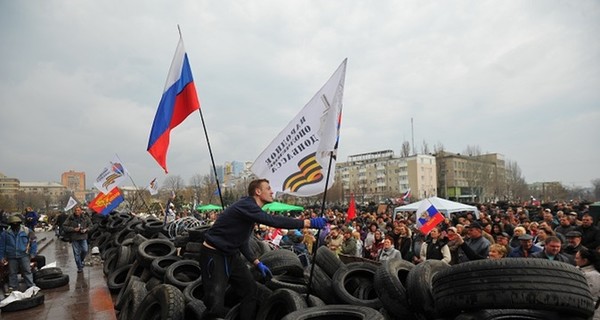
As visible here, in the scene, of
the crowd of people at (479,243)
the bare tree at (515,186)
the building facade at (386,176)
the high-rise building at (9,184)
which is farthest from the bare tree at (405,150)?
the high-rise building at (9,184)

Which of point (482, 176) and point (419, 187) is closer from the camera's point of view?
point (482, 176)

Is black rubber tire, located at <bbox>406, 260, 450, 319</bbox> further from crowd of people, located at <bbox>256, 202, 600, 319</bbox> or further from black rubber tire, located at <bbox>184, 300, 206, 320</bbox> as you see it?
black rubber tire, located at <bbox>184, 300, 206, 320</bbox>

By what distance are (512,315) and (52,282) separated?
9.28 m

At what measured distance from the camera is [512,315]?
13.2ft

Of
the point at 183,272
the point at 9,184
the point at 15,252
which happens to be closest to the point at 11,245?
the point at 15,252

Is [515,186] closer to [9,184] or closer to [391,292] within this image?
[391,292]

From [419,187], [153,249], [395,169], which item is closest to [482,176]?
[419,187]

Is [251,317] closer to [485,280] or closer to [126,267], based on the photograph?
[485,280]

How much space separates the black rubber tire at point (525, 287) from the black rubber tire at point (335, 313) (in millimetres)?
980

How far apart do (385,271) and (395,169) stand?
390 feet

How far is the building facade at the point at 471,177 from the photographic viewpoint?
100938mm

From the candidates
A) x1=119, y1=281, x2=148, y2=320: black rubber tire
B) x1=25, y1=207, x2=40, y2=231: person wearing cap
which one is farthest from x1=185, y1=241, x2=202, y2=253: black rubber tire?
x1=25, y1=207, x2=40, y2=231: person wearing cap

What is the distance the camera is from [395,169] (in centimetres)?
A: 12075

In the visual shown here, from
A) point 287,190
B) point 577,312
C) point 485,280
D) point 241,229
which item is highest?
point 287,190
